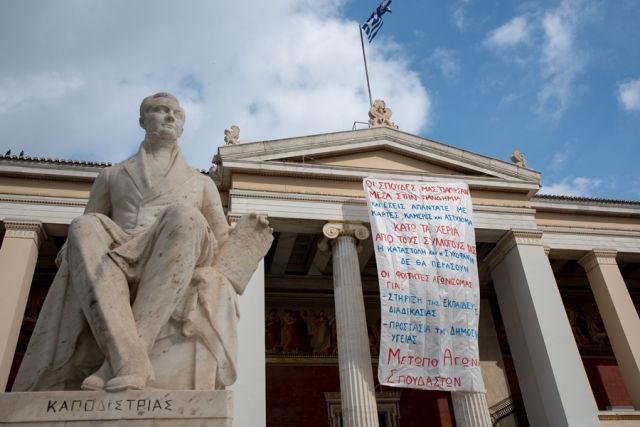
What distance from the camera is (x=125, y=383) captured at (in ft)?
7.79

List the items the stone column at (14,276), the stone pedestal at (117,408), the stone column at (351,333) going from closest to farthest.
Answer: the stone pedestal at (117,408)
the stone column at (351,333)
the stone column at (14,276)

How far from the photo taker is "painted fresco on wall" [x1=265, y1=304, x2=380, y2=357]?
16297mm

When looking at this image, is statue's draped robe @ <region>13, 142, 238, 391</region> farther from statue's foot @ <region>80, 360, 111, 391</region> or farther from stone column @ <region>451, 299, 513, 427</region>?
stone column @ <region>451, 299, 513, 427</region>

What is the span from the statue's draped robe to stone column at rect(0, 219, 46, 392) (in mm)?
9049

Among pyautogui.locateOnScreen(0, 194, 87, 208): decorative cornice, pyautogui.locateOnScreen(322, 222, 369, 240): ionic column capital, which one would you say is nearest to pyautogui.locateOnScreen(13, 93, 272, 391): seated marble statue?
pyautogui.locateOnScreen(322, 222, 369, 240): ionic column capital

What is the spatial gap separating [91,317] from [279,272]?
14562 mm

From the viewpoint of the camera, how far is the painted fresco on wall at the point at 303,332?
16.3 m

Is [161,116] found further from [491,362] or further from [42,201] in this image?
[491,362]

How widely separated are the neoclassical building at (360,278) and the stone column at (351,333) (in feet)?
0.10

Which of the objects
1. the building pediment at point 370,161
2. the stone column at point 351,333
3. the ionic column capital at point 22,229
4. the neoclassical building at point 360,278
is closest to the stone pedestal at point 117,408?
the neoclassical building at point 360,278

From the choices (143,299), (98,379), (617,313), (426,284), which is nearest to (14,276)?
(426,284)

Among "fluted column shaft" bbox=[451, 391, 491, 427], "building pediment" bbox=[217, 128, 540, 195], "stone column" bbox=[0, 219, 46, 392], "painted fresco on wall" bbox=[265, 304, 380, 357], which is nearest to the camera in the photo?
"stone column" bbox=[0, 219, 46, 392]

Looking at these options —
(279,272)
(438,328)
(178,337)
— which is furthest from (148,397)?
(279,272)

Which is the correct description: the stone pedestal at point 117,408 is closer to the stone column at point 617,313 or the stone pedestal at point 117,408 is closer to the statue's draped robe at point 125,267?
the statue's draped robe at point 125,267
